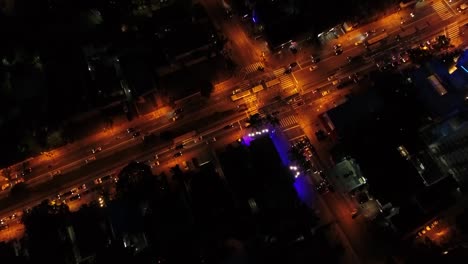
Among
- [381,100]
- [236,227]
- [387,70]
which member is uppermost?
[387,70]

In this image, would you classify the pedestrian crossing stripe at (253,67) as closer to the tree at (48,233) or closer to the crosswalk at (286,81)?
the crosswalk at (286,81)

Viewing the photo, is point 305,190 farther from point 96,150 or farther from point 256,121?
point 96,150

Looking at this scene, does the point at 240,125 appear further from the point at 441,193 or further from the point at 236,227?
the point at 441,193

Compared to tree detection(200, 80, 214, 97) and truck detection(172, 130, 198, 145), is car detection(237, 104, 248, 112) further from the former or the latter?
truck detection(172, 130, 198, 145)

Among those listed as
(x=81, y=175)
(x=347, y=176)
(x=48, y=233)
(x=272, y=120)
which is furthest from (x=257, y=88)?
(x=48, y=233)

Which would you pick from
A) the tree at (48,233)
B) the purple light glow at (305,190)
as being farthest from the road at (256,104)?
the tree at (48,233)

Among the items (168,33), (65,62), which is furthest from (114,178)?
(168,33)
